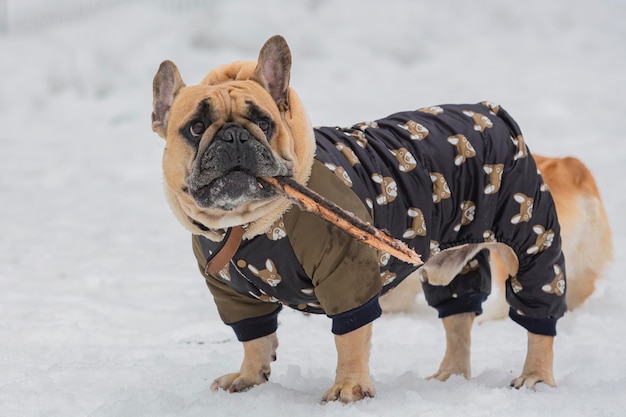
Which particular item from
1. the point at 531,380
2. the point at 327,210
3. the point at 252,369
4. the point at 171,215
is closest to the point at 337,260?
the point at 327,210

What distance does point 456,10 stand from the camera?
32.7ft

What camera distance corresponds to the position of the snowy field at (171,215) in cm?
301

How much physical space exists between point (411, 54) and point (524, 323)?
671 cm

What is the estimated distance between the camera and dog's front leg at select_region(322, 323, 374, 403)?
2709mm

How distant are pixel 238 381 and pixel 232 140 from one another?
102cm

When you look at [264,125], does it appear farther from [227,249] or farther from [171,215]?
[171,215]

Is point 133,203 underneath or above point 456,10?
underneath

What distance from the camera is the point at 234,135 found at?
2.48 metres

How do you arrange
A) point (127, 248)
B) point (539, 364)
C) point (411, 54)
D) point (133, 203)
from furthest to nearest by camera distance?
point (411, 54) < point (133, 203) < point (127, 248) < point (539, 364)

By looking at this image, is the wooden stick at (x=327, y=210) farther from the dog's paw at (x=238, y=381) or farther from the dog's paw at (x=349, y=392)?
the dog's paw at (x=238, y=381)

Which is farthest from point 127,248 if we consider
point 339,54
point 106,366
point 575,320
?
point 339,54

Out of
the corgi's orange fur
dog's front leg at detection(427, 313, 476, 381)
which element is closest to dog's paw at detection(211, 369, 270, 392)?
dog's front leg at detection(427, 313, 476, 381)

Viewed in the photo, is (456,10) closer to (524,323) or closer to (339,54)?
(339,54)

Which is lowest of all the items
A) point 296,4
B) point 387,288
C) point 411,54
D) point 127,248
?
point 127,248
